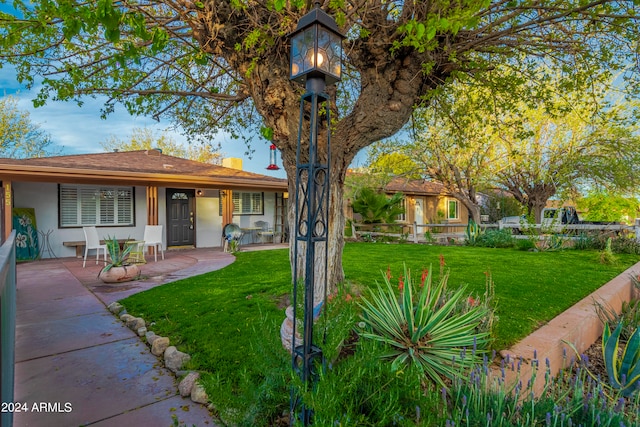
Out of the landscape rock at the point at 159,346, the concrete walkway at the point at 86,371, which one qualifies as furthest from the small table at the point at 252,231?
the landscape rock at the point at 159,346

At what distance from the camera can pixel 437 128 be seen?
44.6ft

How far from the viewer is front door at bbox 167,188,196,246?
12.2 meters

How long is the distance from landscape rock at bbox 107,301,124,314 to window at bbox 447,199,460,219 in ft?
73.3

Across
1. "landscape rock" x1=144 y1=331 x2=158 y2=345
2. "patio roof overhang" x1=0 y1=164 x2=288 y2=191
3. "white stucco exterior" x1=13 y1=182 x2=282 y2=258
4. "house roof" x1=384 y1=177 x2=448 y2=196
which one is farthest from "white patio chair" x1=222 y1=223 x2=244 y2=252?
"house roof" x1=384 y1=177 x2=448 y2=196

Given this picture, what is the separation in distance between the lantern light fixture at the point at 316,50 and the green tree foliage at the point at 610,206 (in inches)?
696

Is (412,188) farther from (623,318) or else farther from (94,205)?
(623,318)

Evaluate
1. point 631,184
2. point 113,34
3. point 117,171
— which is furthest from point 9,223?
point 631,184

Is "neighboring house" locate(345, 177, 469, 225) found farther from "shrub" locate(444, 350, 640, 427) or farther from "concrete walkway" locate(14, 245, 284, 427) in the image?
"shrub" locate(444, 350, 640, 427)

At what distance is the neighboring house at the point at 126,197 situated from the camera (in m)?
9.08

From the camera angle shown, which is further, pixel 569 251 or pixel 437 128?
pixel 437 128

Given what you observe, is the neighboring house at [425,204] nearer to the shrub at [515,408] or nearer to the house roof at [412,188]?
the house roof at [412,188]

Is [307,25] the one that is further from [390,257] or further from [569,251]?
[569,251]

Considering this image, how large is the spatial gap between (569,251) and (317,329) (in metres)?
10.8

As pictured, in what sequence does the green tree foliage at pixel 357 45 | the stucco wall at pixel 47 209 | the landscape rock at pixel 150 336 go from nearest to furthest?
the green tree foliage at pixel 357 45 < the landscape rock at pixel 150 336 < the stucco wall at pixel 47 209
